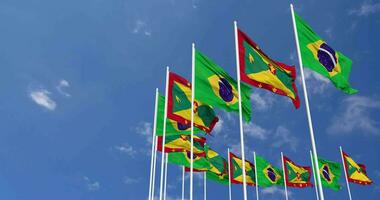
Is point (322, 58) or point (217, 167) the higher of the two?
point (217, 167)

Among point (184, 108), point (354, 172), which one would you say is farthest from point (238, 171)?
point (184, 108)

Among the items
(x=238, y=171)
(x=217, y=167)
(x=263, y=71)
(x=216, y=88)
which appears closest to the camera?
(x=263, y=71)

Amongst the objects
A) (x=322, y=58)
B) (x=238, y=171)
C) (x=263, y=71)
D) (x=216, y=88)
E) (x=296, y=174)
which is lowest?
(x=263, y=71)

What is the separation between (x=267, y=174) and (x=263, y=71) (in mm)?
21948

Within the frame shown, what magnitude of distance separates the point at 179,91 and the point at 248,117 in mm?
5033

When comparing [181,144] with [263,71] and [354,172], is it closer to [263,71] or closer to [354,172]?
[263,71]

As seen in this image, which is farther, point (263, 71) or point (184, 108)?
point (184, 108)

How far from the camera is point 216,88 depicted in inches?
707

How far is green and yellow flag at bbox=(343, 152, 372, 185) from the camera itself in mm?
37094

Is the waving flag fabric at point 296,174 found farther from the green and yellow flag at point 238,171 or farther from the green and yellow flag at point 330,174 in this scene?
the green and yellow flag at point 238,171

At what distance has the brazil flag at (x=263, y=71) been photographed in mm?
16031

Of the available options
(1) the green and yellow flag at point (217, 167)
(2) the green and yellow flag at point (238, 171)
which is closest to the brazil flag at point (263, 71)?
(1) the green and yellow flag at point (217, 167)

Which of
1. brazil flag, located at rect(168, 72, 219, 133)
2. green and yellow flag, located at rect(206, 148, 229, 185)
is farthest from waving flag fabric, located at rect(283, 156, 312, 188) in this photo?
brazil flag, located at rect(168, 72, 219, 133)

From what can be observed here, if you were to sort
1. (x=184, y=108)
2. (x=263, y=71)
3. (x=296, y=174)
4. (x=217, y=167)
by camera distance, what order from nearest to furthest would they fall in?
(x=263, y=71)
(x=184, y=108)
(x=217, y=167)
(x=296, y=174)
